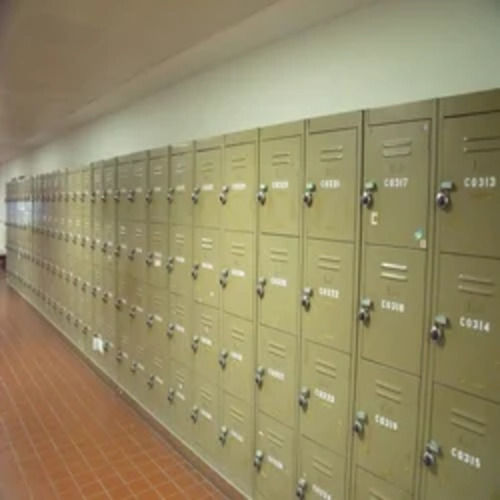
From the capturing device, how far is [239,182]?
8.54 feet

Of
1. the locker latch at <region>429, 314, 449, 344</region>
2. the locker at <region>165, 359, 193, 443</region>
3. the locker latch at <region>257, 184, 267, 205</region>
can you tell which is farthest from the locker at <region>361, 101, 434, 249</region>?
the locker at <region>165, 359, 193, 443</region>

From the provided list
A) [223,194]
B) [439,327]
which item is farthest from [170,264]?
[439,327]

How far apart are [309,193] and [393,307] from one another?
646mm

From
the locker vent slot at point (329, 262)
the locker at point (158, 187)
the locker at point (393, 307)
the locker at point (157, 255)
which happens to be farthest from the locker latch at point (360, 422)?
the locker at point (158, 187)

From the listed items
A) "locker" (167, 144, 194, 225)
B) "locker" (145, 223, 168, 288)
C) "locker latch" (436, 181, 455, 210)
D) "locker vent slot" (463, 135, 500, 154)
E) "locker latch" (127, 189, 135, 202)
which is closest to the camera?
"locker vent slot" (463, 135, 500, 154)

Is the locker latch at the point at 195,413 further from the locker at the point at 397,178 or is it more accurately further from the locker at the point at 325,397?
the locker at the point at 397,178

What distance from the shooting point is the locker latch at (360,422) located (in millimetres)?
1896

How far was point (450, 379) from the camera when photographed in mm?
1586

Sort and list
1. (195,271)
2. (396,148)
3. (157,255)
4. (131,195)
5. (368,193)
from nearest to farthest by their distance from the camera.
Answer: (396,148) < (368,193) < (195,271) < (157,255) < (131,195)

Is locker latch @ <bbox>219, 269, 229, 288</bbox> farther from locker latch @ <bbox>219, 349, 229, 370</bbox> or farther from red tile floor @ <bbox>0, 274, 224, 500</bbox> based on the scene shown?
red tile floor @ <bbox>0, 274, 224, 500</bbox>

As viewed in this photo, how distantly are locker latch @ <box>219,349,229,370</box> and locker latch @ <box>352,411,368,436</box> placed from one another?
3.27ft

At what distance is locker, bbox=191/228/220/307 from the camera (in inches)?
111

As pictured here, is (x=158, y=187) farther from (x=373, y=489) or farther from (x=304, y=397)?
(x=373, y=489)

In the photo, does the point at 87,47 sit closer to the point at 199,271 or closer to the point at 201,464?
the point at 199,271
